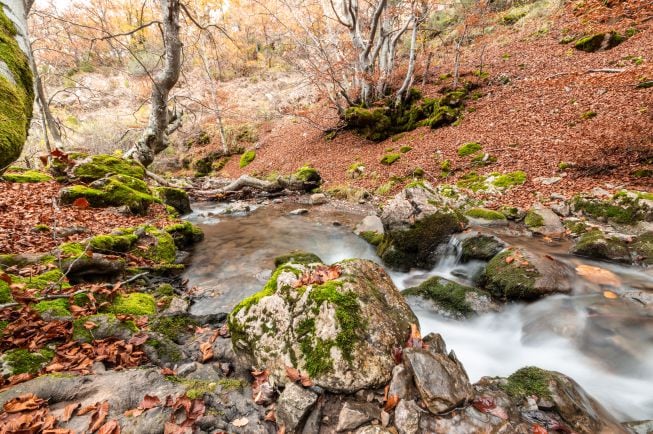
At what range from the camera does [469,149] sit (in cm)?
1166

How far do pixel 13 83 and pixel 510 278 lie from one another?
6.46 metres

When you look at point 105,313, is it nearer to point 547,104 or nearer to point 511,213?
point 511,213

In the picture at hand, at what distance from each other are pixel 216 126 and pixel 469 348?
24.8 m

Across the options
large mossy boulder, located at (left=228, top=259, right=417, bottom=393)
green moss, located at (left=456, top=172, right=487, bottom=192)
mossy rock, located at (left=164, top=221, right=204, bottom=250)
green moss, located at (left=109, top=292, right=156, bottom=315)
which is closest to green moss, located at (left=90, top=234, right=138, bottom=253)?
green moss, located at (left=109, top=292, right=156, bottom=315)

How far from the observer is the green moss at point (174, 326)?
11.8 feet

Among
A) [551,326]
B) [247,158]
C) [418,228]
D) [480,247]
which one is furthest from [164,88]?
[247,158]

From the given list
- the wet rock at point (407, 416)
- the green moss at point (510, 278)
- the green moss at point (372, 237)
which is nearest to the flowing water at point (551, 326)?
the green moss at point (510, 278)

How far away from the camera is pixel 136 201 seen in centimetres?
816

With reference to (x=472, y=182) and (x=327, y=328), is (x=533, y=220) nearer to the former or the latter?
(x=472, y=182)

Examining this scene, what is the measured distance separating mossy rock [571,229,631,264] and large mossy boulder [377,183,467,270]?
2239 mm

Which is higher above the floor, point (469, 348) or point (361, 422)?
point (361, 422)

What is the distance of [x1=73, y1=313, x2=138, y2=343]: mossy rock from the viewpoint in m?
3.07

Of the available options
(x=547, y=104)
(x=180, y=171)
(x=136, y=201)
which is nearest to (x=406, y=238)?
(x=136, y=201)

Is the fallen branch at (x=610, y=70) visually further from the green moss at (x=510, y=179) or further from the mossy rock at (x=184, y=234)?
the mossy rock at (x=184, y=234)
